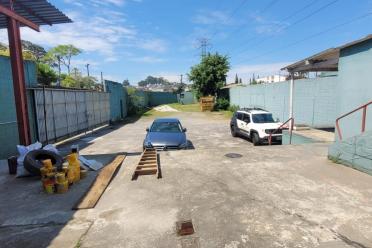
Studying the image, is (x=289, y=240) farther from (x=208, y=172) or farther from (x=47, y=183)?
(x=47, y=183)

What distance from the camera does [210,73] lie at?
→ 34750 millimetres

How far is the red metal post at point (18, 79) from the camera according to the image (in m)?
8.37

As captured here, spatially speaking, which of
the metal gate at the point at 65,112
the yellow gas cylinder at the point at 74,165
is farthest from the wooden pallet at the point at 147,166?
the metal gate at the point at 65,112

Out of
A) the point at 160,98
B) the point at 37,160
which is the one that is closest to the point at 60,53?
the point at 160,98

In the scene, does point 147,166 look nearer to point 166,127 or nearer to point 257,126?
point 166,127

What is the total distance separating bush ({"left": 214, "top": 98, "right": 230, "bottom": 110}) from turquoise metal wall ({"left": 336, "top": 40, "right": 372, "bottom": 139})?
2581cm

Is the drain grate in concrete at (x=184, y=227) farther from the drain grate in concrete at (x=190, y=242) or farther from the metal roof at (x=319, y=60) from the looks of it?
the metal roof at (x=319, y=60)

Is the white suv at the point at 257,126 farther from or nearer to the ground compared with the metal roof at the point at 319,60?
nearer to the ground

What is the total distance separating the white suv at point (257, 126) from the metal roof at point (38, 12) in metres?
9.51

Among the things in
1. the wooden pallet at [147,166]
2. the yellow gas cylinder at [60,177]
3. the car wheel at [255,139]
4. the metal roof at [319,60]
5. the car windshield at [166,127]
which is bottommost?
the car wheel at [255,139]

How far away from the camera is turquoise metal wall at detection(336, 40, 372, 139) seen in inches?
287

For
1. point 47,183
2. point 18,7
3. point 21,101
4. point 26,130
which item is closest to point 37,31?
point 18,7

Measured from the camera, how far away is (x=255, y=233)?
4.13 meters

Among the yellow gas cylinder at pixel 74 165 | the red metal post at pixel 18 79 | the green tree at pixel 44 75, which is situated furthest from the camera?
the green tree at pixel 44 75
